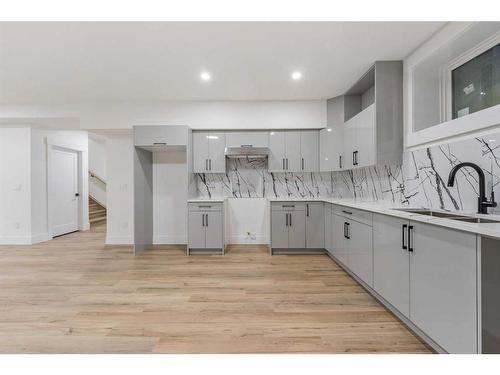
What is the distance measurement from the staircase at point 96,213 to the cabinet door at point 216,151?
16.1ft

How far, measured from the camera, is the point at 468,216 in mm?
2014

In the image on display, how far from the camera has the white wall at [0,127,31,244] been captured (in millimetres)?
4953

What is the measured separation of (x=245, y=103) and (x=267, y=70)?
1.22 metres

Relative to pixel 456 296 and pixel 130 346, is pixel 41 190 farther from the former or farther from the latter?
pixel 456 296

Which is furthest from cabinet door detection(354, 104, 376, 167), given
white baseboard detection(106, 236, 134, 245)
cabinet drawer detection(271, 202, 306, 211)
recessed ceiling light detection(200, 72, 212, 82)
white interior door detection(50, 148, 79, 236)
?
white interior door detection(50, 148, 79, 236)

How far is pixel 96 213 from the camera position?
8.01m

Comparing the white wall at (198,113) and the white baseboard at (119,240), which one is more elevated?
the white wall at (198,113)

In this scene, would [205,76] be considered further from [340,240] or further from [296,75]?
[340,240]

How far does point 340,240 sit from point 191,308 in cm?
205

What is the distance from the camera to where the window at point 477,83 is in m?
2.18

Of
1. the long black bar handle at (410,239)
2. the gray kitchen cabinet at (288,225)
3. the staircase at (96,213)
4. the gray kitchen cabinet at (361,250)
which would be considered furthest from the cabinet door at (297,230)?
the staircase at (96,213)

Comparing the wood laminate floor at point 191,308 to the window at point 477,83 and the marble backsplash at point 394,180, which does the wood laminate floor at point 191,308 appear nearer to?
the marble backsplash at point 394,180

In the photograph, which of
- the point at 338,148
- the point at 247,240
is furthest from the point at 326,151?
the point at 247,240
